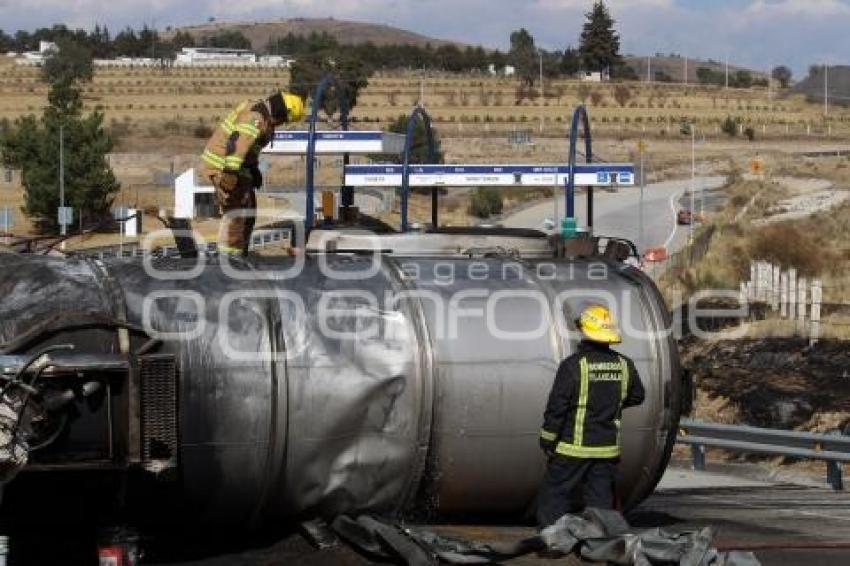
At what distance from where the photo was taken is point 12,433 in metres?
7.43

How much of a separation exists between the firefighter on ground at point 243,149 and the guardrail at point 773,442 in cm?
692

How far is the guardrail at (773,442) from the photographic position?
15781 mm

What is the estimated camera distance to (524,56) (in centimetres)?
15075

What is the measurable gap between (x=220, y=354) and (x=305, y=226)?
10.4ft

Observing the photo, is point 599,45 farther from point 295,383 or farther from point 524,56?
point 295,383

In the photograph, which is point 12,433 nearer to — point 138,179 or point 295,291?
point 295,291

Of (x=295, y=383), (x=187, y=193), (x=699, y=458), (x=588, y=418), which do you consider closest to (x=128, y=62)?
(x=699, y=458)

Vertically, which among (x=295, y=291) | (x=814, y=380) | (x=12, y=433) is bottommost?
(x=814, y=380)

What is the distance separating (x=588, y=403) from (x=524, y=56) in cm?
14426

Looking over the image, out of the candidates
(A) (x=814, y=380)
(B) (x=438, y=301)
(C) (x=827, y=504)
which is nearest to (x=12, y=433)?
(B) (x=438, y=301)

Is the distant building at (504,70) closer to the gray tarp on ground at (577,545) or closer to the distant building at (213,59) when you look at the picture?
the distant building at (213,59)

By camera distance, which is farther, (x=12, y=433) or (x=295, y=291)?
(x=295, y=291)

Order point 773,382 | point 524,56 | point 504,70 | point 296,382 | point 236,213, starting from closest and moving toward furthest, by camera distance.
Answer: point 296,382
point 236,213
point 773,382
point 524,56
point 504,70

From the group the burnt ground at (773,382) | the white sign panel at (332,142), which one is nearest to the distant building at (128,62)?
the burnt ground at (773,382)
